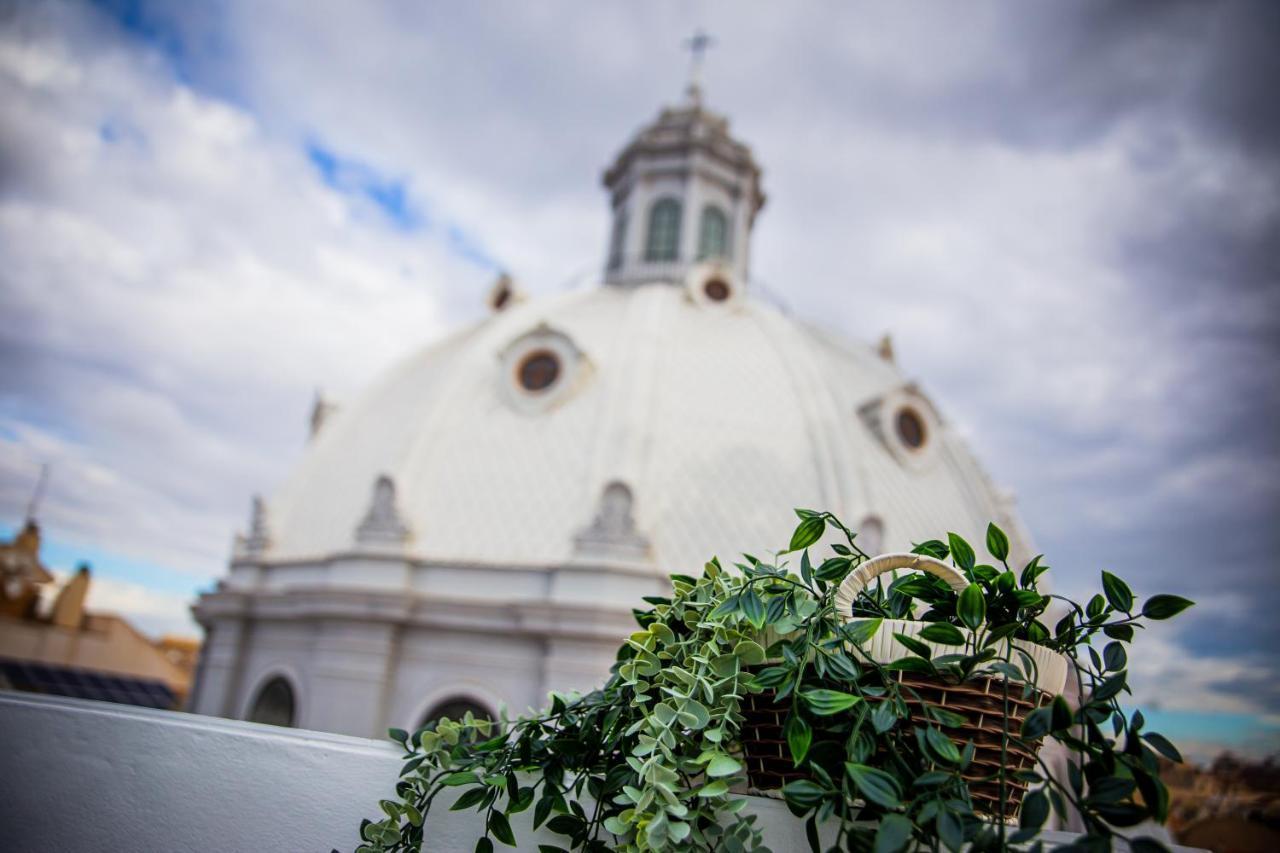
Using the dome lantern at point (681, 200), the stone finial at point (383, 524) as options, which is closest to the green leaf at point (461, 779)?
the stone finial at point (383, 524)

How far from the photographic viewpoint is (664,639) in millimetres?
2139

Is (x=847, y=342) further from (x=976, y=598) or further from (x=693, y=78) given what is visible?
(x=976, y=598)

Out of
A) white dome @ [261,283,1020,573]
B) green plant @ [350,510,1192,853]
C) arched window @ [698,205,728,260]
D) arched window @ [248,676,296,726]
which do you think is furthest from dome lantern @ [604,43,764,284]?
green plant @ [350,510,1192,853]

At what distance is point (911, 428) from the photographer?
1585 centimetres

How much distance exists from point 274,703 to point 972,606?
1398cm

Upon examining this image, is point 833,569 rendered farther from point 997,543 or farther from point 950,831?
point 950,831

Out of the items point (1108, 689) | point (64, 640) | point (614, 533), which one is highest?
point (614, 533)

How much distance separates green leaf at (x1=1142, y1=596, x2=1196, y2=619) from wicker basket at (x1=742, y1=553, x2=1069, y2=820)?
222mm

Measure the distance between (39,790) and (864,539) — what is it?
11.7m

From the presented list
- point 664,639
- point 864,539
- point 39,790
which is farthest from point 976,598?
point 864,539

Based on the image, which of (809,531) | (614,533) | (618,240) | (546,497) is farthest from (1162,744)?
(618,240)

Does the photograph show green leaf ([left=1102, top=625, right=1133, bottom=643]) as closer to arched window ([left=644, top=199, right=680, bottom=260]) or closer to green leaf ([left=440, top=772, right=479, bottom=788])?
green leaf ([left=440, top=772, right=479, bottom=788])

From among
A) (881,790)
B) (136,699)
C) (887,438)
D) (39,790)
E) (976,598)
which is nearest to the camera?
(881,790)

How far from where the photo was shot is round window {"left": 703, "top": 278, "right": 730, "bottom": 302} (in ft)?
56.3
